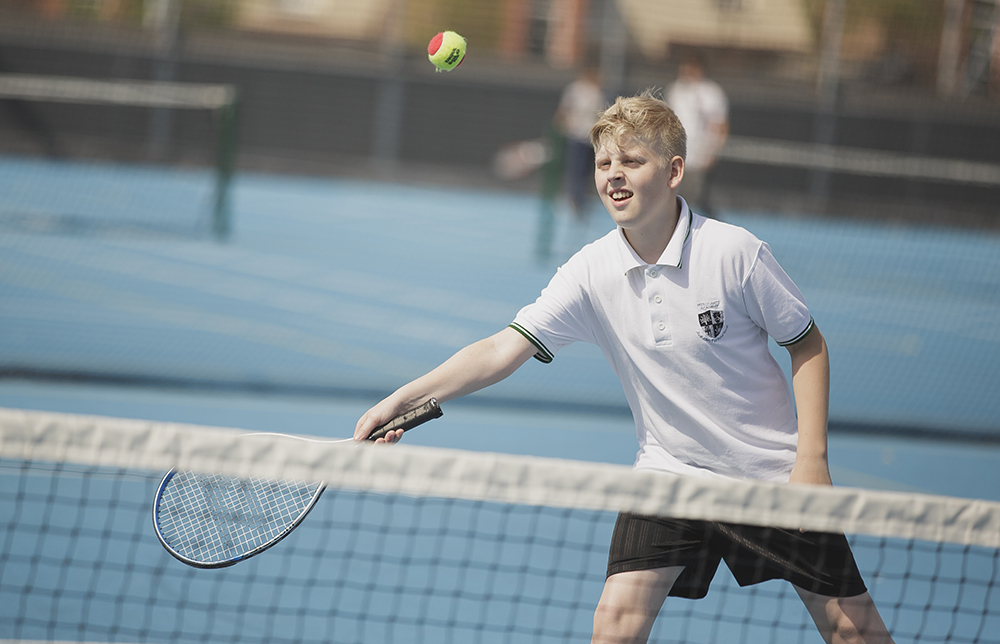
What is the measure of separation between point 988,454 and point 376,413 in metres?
4.46

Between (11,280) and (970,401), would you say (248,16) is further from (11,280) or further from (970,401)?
(970,401)

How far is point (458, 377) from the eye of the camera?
8.43ft

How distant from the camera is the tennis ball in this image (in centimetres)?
370

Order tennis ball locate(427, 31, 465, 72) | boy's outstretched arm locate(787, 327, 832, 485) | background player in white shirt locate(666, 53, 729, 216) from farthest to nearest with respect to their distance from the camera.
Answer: background player in white shirt locate(666, 53, 729, 216) < tennis ball locate(427, 31, 465, 72) < boy's outstretched arm locate(787, 327, 832, 485)

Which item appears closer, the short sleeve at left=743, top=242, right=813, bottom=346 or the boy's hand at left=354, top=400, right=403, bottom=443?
the short sleeve at left=743, top=242, right=813, bottom=346

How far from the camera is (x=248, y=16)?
61.3ft

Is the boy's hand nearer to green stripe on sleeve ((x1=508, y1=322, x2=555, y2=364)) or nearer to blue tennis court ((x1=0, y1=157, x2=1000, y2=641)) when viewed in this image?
green stripe on sleeve ((x1=508, y1=322, x2=555, y2=364))

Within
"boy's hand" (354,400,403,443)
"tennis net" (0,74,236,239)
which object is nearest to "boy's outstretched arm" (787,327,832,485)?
"boy's hand" (354,400,403,443)

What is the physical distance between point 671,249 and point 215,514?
4.87 ft

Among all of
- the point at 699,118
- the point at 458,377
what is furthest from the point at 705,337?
the point at 699,118

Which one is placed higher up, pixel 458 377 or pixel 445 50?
pixel 445 50

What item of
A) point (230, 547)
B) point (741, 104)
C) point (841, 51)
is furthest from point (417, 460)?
point (841, 51)

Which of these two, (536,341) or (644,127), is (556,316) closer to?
(536,341)

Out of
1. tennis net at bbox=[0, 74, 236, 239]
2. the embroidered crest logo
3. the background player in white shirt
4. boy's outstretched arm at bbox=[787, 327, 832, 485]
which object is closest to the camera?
boy's outstretched arm at bbox=[787, 327, 832, 485]
